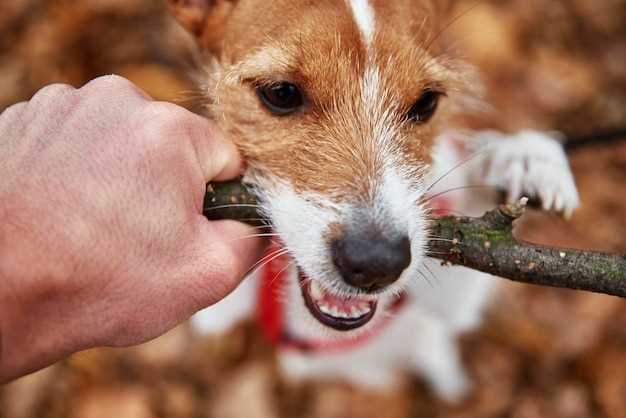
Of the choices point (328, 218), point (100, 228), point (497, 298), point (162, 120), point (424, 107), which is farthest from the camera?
point (497, 298)

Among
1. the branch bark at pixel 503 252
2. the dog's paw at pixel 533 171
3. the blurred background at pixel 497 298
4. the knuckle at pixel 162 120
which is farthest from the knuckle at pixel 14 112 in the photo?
the dog's paw at pixel 533 171

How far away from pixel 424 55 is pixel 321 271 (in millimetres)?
815

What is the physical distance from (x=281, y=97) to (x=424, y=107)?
0.52 m

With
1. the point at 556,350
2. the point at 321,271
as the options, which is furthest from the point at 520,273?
the point at 556,350

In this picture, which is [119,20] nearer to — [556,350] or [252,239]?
[252,239]

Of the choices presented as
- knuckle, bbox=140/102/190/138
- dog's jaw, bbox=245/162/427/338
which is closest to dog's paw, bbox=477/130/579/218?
dog's jaw, bbox=245/162/427/338

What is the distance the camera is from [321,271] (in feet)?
6.06

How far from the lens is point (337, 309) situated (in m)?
2.07

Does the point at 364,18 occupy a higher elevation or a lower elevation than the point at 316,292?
higher

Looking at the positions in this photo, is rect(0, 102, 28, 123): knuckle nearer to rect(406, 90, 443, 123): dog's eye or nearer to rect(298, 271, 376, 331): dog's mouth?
rect(298, 271, 376, 331): dog's mouth

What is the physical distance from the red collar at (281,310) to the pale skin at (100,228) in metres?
0.66

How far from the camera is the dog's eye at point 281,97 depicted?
201 centimetres

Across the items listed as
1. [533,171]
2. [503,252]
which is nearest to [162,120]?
[503,252]

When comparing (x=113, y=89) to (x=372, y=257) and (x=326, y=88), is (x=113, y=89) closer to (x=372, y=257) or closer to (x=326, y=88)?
(x=326, y=88)
